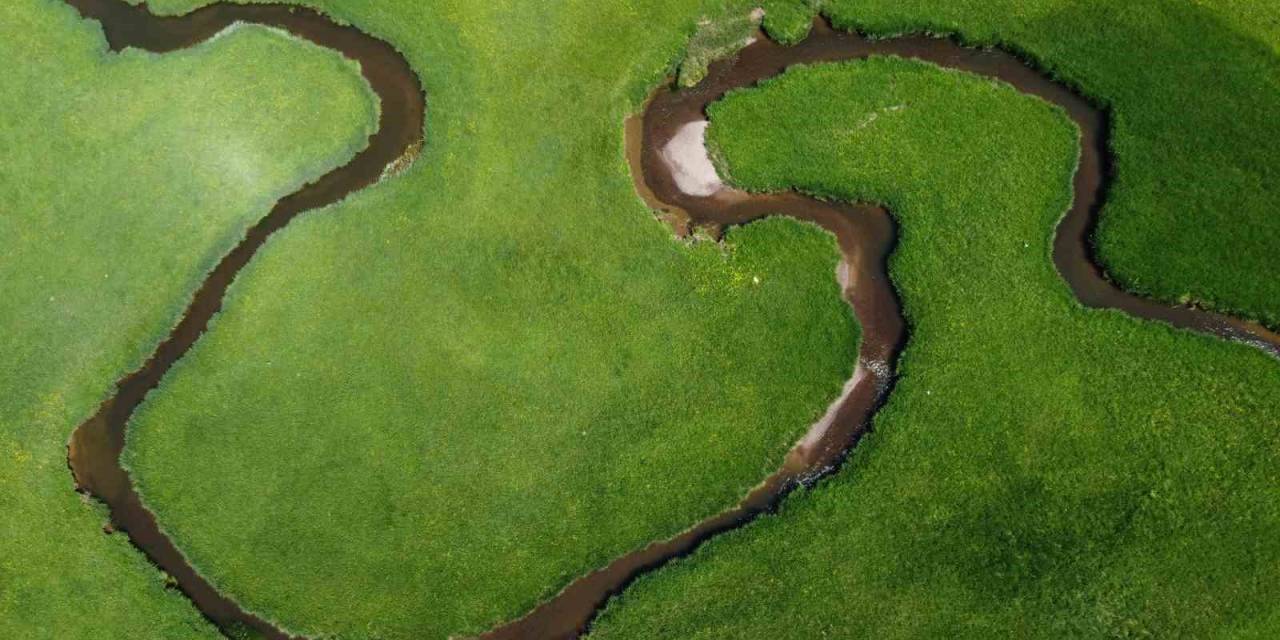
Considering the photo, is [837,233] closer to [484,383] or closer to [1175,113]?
[1175,113]

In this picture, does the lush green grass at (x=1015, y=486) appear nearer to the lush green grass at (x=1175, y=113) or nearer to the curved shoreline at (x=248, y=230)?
the lush green grass at (x=1175, y=113)

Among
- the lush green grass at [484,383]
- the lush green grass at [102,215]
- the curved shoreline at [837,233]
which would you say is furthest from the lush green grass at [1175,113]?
the lush green grass at [102,215]

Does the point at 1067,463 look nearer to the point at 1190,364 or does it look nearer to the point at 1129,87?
the point at 1190,364

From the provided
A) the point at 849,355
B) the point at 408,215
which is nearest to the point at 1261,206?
the point at 849,355

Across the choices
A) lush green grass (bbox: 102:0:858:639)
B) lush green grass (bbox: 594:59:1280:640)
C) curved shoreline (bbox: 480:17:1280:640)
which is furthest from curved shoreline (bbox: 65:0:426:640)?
lush green grass (bbox: 594:59:1280:640)

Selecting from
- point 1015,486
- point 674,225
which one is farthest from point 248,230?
point 1015,486

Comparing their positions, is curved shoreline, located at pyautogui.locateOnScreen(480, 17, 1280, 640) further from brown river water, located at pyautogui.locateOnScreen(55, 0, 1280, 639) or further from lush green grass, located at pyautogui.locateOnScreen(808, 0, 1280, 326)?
lush green grass, located at pyautogui.locateOnScreen(808, 0, 1280, 326)
